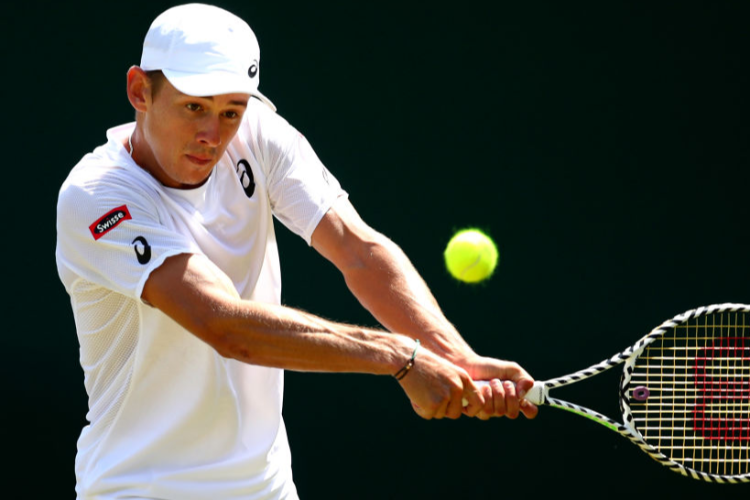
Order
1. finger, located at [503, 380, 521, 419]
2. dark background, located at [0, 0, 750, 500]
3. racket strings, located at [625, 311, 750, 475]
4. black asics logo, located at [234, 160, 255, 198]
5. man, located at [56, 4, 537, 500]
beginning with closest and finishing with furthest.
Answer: man, located at [56, 4, 537, 500]
finger, located at [503, 380, 521, 419]
black asics logo, located at [234, 160, 255, 198]
racket strings, located at [625, 311, 750, 475]
dark background, located at [0, 0, 750, 500]

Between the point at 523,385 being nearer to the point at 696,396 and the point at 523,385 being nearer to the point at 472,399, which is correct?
the point at 472,399

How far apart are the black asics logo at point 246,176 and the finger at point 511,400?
805mm

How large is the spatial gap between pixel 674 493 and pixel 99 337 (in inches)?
105

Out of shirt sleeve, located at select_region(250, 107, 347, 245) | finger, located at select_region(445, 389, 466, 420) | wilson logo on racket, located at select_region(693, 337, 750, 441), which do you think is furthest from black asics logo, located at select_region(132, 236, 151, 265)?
wilson logo on racket, located at select_region(693, 337, 750, 441)

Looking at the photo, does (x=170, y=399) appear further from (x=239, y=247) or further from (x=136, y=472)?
(x=239, y=247)

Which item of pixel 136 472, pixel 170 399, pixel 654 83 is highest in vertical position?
pixel 654 83

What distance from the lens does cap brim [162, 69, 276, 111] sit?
8.18 feet

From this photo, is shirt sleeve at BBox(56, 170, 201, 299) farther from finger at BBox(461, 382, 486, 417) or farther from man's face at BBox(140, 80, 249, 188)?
finger at BBox(461, 382, 486, 417)

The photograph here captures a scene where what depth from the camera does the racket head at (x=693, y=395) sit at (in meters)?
2.95

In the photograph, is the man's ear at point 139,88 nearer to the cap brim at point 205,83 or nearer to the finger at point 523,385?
the cap brim at point 205,83

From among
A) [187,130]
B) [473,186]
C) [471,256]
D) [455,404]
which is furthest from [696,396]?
[187,130]

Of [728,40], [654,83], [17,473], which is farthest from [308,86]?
[17,473]

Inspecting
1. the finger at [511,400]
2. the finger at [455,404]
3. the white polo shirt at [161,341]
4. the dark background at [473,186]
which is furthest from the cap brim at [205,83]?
the dark background at [473,186]

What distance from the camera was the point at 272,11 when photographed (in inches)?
172
